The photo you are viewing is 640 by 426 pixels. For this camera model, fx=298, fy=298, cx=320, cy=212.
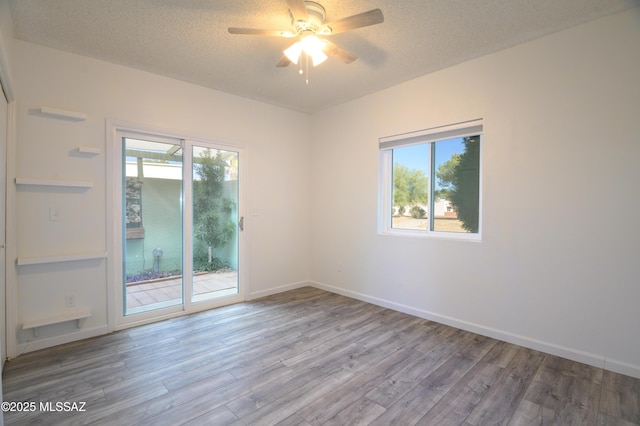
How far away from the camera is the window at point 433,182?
3.27m

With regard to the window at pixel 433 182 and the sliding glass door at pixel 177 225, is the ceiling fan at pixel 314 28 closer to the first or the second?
the window at pixel 433 182

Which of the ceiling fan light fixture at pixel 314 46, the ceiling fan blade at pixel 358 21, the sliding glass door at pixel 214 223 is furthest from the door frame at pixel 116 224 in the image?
the ceiling fan blade at pixel 358 21

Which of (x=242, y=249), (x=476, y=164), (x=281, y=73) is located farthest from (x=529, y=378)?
(x=281, y=73)

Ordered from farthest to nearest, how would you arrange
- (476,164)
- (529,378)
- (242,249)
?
(242,249), (476,164), (529,378)

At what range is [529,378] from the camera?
2.31m

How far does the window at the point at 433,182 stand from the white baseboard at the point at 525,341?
0.92 metres

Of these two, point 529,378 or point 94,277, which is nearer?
point 529,378

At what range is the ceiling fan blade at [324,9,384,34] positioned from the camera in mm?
1977

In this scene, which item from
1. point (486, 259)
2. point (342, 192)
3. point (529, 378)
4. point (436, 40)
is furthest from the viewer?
point (342, 192)

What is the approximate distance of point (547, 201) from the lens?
2.68 m

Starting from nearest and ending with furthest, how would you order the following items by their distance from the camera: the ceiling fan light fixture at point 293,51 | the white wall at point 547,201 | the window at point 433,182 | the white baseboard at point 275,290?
1. the white wall at point 547,201
2. the ceiling fan light fixture at point 293,51
3. the window at point 433,182
4. the white baseboard at point 275,290

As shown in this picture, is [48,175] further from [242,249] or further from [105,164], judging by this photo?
[242,249]

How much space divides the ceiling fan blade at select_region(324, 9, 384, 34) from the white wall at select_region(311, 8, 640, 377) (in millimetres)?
1619

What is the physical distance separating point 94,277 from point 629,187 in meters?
4.86
